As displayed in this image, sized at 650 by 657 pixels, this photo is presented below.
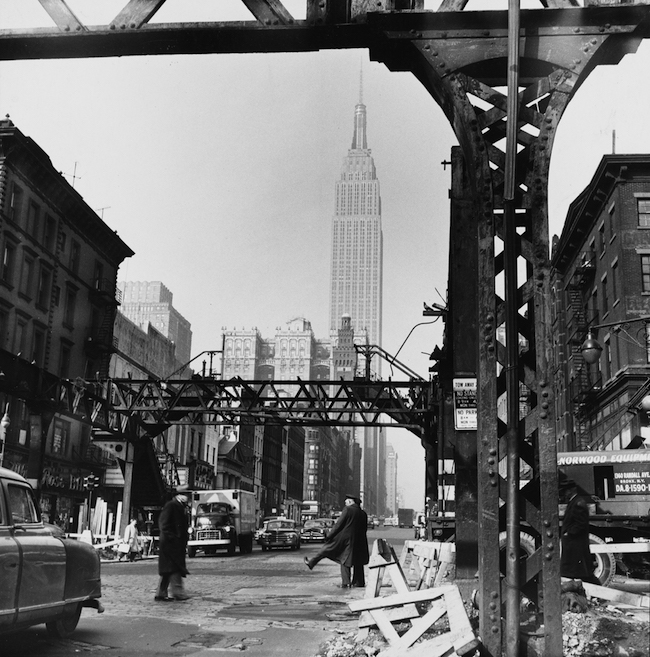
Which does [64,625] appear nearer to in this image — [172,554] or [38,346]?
[172,554]

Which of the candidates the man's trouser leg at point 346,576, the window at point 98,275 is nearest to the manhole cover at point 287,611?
the man's trouser leg at point 346,576

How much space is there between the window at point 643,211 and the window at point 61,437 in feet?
110

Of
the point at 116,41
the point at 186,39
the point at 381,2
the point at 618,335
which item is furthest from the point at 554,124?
Result: the point at 618,335

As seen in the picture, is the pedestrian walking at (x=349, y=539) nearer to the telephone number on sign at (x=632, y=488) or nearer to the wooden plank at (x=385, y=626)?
the wooden plank at (x=385, y=626)

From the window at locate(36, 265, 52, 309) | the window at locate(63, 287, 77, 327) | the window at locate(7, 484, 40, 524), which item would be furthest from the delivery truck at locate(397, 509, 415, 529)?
the window at locate(7, 484, 40, 524)

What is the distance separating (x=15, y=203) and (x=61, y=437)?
45.8 ft

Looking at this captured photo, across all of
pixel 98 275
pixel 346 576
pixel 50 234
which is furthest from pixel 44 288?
pixel 346 576

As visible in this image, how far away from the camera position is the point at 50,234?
48.2 meters

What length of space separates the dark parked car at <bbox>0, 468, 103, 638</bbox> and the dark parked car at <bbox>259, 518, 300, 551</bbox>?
114ft

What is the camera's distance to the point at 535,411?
6672 millimetres

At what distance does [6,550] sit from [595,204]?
4134 cm

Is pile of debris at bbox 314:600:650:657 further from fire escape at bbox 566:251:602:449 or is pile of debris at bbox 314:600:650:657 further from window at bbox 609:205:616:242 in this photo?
fire escape at bbox 566:251:602:449

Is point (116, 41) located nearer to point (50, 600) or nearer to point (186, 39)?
point (186, 39)

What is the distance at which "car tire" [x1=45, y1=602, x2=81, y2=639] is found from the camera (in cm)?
905
